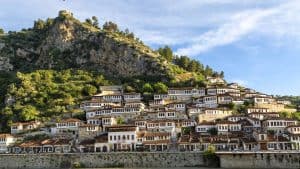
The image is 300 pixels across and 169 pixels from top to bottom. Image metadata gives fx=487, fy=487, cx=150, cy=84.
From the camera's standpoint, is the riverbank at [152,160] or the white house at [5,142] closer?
the riverbank at [152,160]

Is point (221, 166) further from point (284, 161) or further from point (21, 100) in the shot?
point (21, 100)

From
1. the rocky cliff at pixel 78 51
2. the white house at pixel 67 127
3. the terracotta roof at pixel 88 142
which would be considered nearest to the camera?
the terracotta roof at pixel 88 142

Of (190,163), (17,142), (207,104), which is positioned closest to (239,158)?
(190,163)

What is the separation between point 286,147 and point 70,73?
6005cm

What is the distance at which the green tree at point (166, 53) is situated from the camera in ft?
405

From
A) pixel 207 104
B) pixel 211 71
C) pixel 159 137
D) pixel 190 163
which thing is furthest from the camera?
pixel 211 71

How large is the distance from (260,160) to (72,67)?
6671 cm

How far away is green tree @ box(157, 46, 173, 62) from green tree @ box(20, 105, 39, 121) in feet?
138

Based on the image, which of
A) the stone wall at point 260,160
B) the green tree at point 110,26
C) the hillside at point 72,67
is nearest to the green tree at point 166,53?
the hillside at point 72,67

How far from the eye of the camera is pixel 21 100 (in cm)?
9669

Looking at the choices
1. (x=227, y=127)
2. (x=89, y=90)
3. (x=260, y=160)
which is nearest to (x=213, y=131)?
(x=227, y=127)

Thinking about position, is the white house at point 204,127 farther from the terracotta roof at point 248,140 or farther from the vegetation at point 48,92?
the vegetation at point 48,92

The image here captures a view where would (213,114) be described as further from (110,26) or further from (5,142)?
(110,26)

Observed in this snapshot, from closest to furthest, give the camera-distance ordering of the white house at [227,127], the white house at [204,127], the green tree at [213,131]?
the white house at [227,127]
the green tree at [213,131]
the white house at [204,127]
